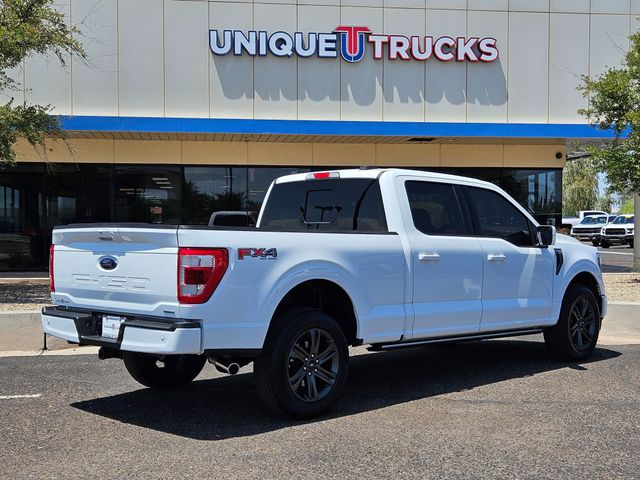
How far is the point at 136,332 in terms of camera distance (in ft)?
17.1

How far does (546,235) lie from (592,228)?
34.5 m

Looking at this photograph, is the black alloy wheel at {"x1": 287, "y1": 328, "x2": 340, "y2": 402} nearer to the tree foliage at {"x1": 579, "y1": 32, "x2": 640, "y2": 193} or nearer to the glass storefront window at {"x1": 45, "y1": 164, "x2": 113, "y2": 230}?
the tree foliage at {"x1": 579, "y1": 32, "x2": 640, "y2": 193}

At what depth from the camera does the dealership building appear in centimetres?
1745

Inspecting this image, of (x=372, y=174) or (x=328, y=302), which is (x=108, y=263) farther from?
(x=372, y=174)

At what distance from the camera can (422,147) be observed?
1969cm

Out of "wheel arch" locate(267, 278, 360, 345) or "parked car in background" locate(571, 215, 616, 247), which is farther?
"parked car in background" locate(571, 215, 616, 247)

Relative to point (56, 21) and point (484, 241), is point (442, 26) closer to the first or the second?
point (56, 21)

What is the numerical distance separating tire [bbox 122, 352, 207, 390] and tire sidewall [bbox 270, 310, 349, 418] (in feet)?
4.89

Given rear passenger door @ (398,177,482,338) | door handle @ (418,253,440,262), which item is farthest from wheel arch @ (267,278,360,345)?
door handle @ (418,253,440,262)

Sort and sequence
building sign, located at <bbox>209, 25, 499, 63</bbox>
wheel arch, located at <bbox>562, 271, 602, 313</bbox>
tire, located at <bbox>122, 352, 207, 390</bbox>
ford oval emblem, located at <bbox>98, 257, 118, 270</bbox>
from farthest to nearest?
building sign, located at <bbox>209, 25, 499, 63</bbox>, wheel arch, located at <bbox>562, 271, 602, 313</bbox>, tire, located at <bbox>122, 352, 207, 390</bbox>, ford oval emblem, located at <bbox>98, 257, 118, 270</bbox>

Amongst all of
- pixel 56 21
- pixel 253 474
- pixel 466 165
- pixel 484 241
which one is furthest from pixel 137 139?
pixel 253 474

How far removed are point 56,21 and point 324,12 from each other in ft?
21.8

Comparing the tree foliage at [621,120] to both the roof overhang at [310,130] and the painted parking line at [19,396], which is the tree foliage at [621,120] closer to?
the roof overhang at [310,130]

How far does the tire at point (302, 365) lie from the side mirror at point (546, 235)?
291 centimetres
